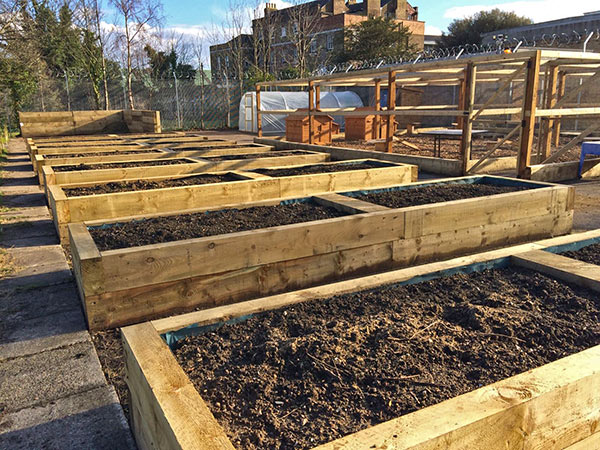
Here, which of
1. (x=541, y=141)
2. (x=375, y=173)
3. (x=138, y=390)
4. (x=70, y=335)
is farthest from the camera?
(x=541, y=141)

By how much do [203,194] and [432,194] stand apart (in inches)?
112


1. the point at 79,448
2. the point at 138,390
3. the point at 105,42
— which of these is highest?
the point at 105,42

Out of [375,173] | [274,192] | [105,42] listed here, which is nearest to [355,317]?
[274,192]

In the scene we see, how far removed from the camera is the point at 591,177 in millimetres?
10031

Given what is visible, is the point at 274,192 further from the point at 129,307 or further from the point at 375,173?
the point at 129,307

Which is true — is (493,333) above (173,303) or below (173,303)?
above

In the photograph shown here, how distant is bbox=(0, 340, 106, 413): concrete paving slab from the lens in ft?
9.32

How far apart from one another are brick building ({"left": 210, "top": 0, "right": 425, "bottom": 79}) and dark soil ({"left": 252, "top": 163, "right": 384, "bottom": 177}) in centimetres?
2722

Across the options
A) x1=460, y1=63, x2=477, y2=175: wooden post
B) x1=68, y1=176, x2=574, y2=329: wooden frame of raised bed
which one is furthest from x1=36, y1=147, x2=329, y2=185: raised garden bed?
x1=68, y1=176, x2=574, y2=329: wooden frame of raised bed

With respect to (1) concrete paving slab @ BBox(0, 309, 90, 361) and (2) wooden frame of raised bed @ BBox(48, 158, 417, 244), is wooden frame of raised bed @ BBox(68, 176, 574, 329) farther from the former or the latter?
(2) wooden frame of raised bed @ BBox(48, 158, 417, 244)

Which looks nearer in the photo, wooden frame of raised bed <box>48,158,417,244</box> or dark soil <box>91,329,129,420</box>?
dark soil <box>91,329,129,420</box>

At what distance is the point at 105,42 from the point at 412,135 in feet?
65.6

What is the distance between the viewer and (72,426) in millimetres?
2580

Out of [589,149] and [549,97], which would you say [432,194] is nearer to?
[589,149]
